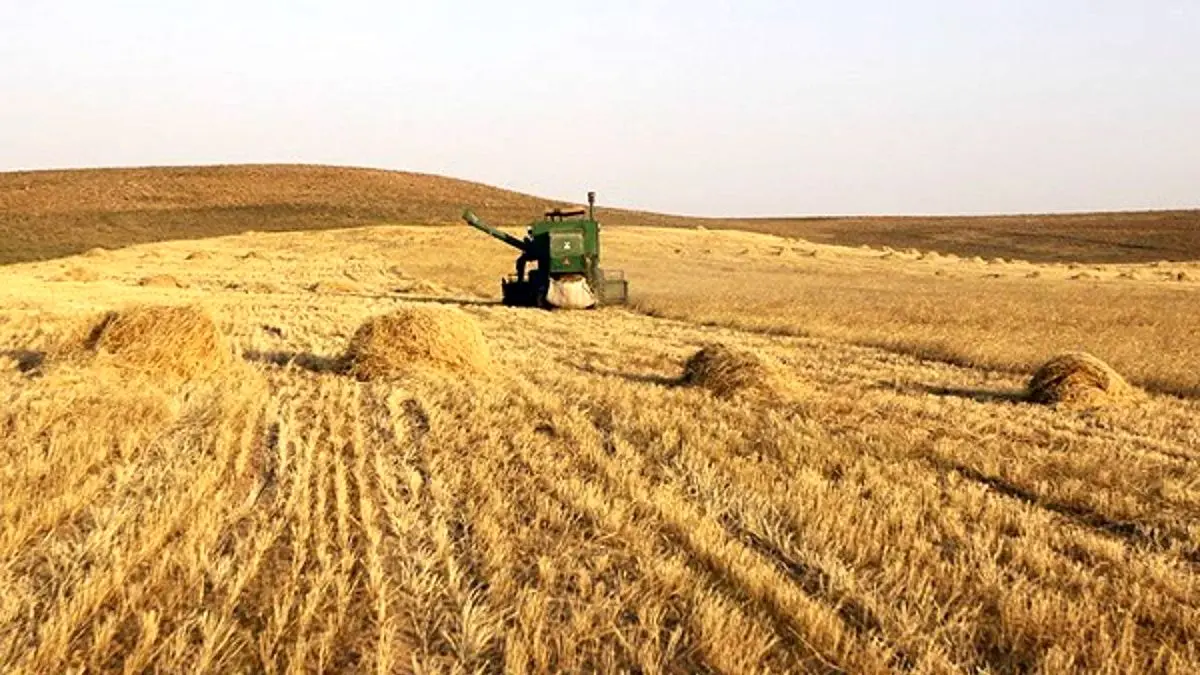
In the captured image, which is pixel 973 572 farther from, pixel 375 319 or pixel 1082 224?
pixel 1082 224

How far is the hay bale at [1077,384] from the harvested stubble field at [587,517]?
246 millimetres

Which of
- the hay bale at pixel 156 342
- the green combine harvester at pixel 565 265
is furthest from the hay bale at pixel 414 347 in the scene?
the green combine harvester at pixel 565 265

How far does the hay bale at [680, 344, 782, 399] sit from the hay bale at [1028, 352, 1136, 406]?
3.29 m

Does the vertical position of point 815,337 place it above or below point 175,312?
below

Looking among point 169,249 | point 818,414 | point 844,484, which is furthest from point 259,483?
point 169,249

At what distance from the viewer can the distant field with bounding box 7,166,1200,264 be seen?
63156 millimetres

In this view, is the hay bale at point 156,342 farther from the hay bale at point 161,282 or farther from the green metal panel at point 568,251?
the hay bale at point 161,282

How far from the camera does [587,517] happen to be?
260 inches

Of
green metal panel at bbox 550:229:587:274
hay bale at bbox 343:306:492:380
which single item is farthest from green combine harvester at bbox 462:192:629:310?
hay bale at bbox 343:306:492:380

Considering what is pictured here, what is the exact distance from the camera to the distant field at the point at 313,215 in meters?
63.2

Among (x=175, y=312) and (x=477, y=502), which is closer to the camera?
(x=477, y=502)

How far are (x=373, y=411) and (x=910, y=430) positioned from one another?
5.53m

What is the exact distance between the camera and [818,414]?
10789 millimetres

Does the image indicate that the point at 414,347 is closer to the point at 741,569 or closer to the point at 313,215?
the point at 741,569
